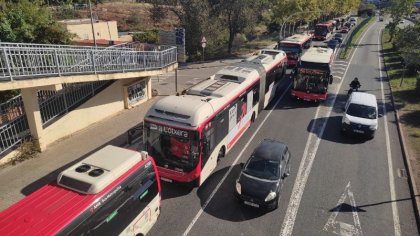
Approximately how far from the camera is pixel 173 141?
1157cm

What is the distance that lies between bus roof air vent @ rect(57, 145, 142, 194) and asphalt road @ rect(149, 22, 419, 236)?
2.97 m

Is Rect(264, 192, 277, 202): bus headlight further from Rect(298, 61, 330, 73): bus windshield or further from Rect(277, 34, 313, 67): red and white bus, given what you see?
Rect(277, 34, 313, 67): red and white bus

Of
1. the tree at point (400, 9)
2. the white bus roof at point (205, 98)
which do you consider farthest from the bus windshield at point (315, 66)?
the tree at point (400, 9)

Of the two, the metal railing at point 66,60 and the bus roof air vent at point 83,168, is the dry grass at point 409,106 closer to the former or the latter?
the bus roof air vent at point 83,168

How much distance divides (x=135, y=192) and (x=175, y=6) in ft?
106

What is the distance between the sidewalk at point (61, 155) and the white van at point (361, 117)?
12.0 m

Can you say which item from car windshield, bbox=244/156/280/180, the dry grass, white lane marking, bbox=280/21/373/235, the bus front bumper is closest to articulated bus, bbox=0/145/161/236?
car windshield, bbox=244/156/280/180

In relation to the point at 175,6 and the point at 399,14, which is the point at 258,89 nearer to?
the point at 175,6

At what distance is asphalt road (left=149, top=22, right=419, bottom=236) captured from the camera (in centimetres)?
1086

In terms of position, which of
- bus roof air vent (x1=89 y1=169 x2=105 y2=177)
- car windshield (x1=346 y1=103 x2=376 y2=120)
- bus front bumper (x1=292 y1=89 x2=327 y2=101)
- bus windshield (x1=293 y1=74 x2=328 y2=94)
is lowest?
bus front bumper (x1=292 y1=89 x2=327 y2=101)

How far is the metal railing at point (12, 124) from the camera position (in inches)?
551

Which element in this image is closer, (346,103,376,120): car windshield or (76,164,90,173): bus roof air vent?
(76,164,90,173): bus roof air vent

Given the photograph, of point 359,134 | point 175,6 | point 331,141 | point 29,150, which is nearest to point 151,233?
point 29,150

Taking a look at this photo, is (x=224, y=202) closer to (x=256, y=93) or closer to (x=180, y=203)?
(x=180, y=203)
